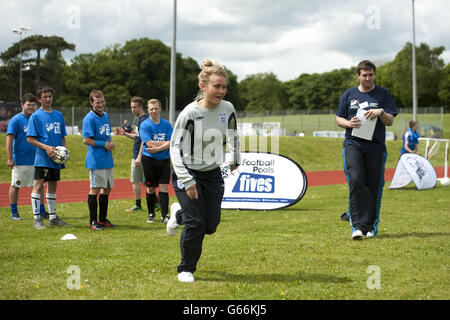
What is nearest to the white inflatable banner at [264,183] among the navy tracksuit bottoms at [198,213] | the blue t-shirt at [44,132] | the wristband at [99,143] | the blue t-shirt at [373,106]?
the wristband at [99,143]

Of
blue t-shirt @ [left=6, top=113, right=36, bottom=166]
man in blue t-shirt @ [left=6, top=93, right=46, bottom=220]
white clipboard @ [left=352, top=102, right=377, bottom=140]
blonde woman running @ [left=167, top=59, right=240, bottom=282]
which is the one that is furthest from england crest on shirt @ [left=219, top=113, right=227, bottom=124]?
blue t-shirt @ [left=6, top=113, right=36, bottom=166]

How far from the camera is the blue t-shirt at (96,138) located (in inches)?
325

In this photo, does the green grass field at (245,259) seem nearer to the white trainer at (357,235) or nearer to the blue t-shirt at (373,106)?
the white trainer at (357,235)

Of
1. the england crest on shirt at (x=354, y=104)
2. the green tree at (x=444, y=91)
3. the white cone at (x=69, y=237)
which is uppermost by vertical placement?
the green tree at (x=444, y=91)

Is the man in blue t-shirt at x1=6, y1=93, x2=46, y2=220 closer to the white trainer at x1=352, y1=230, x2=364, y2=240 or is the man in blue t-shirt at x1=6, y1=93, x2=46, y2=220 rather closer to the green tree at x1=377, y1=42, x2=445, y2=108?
the white trainer at x1=352, y1=230, x2=364, y2=240

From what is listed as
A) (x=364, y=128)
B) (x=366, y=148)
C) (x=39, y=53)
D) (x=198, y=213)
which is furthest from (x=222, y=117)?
(x=39, y=53)

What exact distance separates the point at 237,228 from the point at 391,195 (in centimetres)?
691

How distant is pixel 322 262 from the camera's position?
5.68 metres

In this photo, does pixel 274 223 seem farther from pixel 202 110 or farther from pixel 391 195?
pixel 391 195

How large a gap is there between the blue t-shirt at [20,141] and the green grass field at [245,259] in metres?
1.16

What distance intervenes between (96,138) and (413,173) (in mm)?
10351

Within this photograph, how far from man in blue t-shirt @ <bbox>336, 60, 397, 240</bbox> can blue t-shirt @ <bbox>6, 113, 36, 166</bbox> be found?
6069 millimetres

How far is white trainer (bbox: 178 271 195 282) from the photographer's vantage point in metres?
4.83
